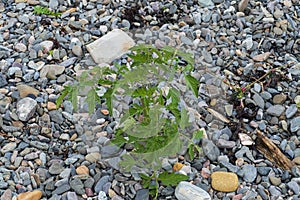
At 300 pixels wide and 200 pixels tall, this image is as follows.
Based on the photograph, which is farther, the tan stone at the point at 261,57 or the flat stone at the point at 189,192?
the tan stone at the point at 261,57

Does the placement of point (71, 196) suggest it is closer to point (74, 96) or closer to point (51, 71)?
point (74, 96)

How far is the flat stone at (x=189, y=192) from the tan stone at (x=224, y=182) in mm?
97

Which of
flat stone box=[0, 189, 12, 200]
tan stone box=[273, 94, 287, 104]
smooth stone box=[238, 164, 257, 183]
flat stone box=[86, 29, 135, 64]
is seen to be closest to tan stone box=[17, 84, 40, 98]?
flat stone box=[86, 29, 135, 64]

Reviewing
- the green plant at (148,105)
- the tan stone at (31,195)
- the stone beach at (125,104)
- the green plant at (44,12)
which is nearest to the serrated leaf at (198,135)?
the green plant at (148,105)

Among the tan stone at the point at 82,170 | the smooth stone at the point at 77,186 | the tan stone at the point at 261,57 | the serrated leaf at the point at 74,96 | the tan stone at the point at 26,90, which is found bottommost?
the smooth stone at the point at 77,186

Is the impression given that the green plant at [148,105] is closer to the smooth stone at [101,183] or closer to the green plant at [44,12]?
the smooth stone at [101,183]

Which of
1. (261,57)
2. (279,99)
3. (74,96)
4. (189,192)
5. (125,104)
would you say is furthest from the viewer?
(261,57)

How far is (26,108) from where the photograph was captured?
127 inches

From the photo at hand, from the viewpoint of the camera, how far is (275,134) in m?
3.18

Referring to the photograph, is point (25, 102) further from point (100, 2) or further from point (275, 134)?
point (275, 134)

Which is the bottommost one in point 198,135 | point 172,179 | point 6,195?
point 6,195

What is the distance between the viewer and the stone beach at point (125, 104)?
2918 millimetres

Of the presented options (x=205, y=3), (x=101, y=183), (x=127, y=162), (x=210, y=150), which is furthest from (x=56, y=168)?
(x=205, y=3)

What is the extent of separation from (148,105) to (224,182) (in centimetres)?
58
